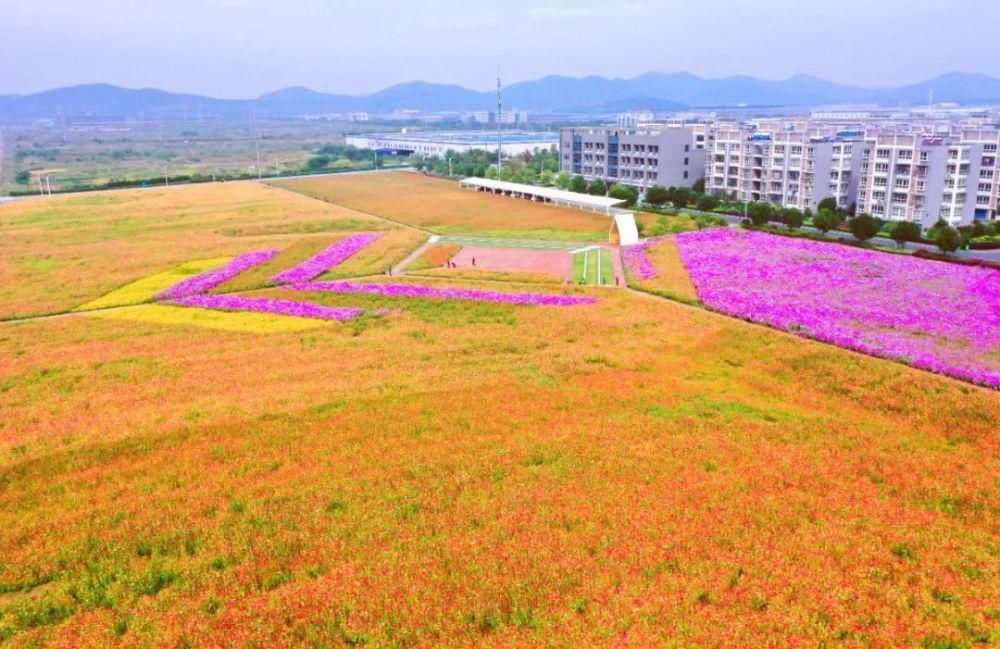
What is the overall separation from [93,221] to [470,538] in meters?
71.1

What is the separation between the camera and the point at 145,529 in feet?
44.3

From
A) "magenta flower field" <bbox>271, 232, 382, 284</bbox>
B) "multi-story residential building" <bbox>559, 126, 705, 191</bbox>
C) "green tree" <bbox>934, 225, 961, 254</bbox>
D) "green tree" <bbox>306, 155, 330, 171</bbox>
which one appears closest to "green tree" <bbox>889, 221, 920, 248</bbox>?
"green tree" <bbox>934, 225, 961, 254</bbox>

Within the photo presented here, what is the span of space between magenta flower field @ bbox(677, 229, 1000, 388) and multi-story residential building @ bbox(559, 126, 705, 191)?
5130 cm

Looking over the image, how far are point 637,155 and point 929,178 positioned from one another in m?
41.9

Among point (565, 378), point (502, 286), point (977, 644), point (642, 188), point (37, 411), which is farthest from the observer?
point (642, 188)

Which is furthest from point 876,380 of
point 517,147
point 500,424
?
point 517,147

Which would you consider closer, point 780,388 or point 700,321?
point 780,388

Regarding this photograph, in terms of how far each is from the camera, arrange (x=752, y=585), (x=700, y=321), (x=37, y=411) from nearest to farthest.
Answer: (x=752, y=585) < (x=37, y=411) < (x=700, y=321)

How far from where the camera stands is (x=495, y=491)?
579 inches

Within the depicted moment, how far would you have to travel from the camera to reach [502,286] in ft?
129

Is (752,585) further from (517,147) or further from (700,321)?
(517,147)

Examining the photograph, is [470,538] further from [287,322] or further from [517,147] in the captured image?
[517,147]

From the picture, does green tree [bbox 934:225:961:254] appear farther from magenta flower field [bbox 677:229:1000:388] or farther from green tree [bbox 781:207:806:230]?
green tree [bbox 781:207:806:230]

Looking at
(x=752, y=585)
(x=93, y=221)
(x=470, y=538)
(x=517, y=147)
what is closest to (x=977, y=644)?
(x=752, y=585)
